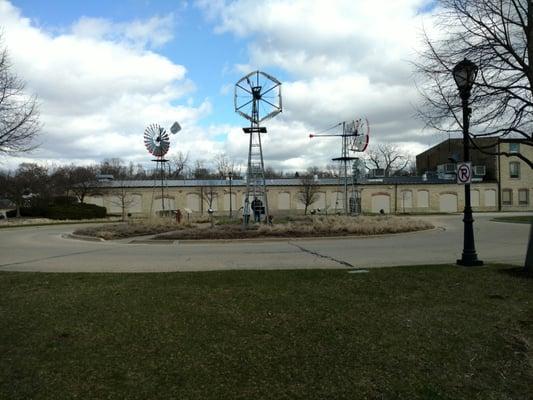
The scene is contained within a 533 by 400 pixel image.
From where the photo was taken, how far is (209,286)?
25.9 feet

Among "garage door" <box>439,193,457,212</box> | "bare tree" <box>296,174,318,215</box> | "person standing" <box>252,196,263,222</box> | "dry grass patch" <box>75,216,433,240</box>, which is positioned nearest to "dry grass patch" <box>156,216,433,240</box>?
"dry grass patch" <box>75,216,433,240</box>

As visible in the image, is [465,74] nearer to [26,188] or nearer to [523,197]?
[26,188]

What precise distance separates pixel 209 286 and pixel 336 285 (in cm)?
218

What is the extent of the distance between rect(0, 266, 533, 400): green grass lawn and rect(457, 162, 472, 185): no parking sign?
119 inches

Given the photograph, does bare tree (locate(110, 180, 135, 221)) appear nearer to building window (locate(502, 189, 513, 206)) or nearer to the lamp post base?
building window (locate(502, 189, 513, 206))

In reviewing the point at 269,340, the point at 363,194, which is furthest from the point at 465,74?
the point at 363,194

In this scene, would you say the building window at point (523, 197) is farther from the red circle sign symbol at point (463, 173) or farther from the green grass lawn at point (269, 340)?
the green grass lawn at point (269, 340)

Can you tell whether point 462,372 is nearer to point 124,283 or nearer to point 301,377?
point 301,377

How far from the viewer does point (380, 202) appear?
58.6m

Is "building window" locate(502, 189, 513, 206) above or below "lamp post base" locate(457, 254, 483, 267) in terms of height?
above

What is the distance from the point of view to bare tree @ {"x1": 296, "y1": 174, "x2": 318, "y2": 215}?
187 feet

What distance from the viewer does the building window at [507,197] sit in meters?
59.5

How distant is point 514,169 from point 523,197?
3.81 m

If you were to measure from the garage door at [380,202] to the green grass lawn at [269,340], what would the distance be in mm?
51323
